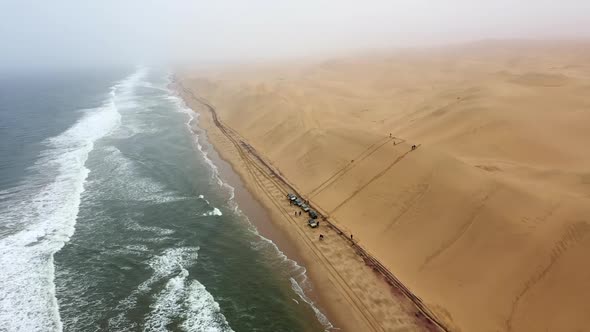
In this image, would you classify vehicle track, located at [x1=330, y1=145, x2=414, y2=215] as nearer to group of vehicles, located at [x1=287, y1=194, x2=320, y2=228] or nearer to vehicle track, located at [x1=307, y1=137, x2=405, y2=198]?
group of vehicles, located at [x1=287, y1=194, x2=320, y2=228]

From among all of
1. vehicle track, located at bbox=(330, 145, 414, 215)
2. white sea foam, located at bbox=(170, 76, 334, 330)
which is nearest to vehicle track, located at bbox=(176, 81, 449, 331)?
vehicle track, located at bbox=(330, 145, 414, 215)

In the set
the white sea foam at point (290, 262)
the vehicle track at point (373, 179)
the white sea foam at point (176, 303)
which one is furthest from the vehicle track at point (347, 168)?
the white sea foam at point (176, 303)

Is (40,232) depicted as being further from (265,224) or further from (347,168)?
(347,168)

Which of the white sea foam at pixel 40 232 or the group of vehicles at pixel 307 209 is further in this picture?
the group of vehicles at pixel 307 209

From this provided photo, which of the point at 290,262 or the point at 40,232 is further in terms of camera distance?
the point at 40,232

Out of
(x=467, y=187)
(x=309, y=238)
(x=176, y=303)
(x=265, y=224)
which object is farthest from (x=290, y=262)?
(x=467, y=187)

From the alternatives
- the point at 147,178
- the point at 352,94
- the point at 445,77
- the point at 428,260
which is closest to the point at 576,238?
the point at 428,260

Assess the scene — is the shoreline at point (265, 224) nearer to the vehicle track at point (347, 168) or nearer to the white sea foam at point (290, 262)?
the white sea foam at point (290, 262)
